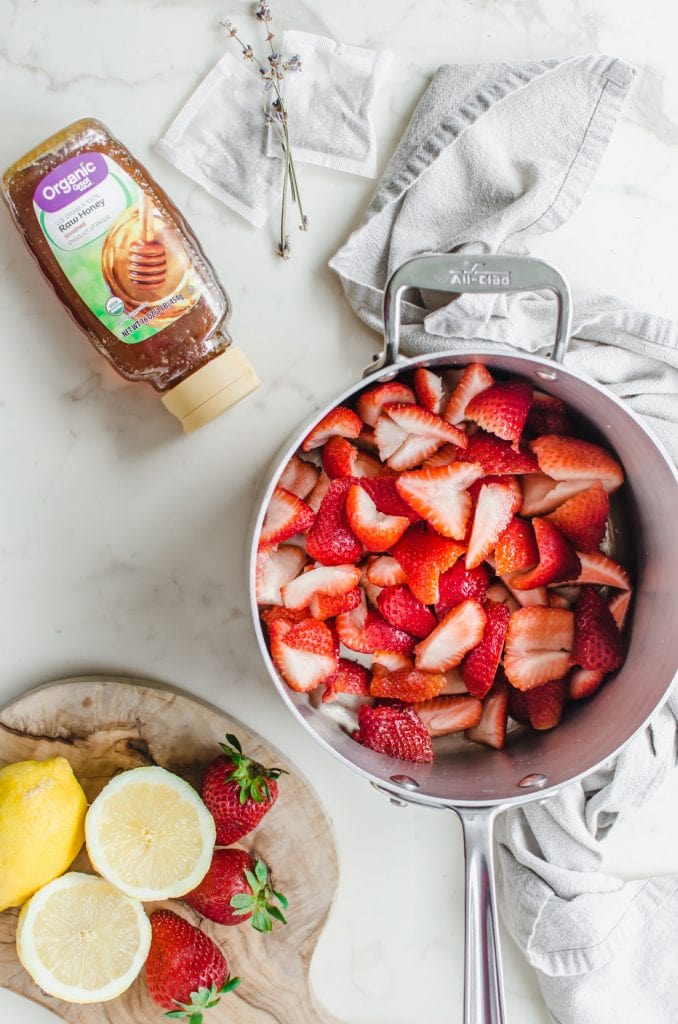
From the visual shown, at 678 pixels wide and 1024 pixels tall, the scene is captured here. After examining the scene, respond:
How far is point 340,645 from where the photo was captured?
2.92 feet

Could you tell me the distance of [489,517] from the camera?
862mm

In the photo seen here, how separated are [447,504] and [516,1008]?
1.91 feet

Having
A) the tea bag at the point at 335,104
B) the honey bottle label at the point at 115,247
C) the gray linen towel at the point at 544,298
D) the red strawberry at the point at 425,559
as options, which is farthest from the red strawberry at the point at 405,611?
the tea bag at the point at 335,104

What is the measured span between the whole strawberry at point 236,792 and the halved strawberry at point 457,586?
23 cm

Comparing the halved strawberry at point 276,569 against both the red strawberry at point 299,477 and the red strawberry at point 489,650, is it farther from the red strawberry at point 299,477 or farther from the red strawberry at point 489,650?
the red strawberry at point 489,650

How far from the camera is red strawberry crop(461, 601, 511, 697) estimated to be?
87cm

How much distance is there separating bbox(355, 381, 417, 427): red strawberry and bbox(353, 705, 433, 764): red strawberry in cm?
28

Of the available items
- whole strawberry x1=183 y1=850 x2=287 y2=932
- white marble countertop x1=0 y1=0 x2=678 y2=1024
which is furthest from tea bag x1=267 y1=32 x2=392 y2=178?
whole strawberry x1=183 y1=850 x2=287 y2=932


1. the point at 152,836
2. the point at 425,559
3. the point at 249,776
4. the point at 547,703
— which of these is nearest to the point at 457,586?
the point at 425,559

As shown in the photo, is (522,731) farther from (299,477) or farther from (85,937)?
(85,937)

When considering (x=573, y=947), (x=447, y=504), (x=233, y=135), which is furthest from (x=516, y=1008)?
(x=233, y=135)

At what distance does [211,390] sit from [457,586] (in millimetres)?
306

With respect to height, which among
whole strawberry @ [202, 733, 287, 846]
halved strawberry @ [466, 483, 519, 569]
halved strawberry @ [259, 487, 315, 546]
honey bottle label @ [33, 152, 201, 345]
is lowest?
whole strawberry @ [202, 733, 287, 846]

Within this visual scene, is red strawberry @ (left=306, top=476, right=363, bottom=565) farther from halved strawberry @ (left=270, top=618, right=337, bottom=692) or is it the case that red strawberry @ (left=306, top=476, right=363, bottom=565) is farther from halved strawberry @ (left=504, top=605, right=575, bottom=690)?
halved strawberry @ (left=504, top=605, right=575, bottom=690)
